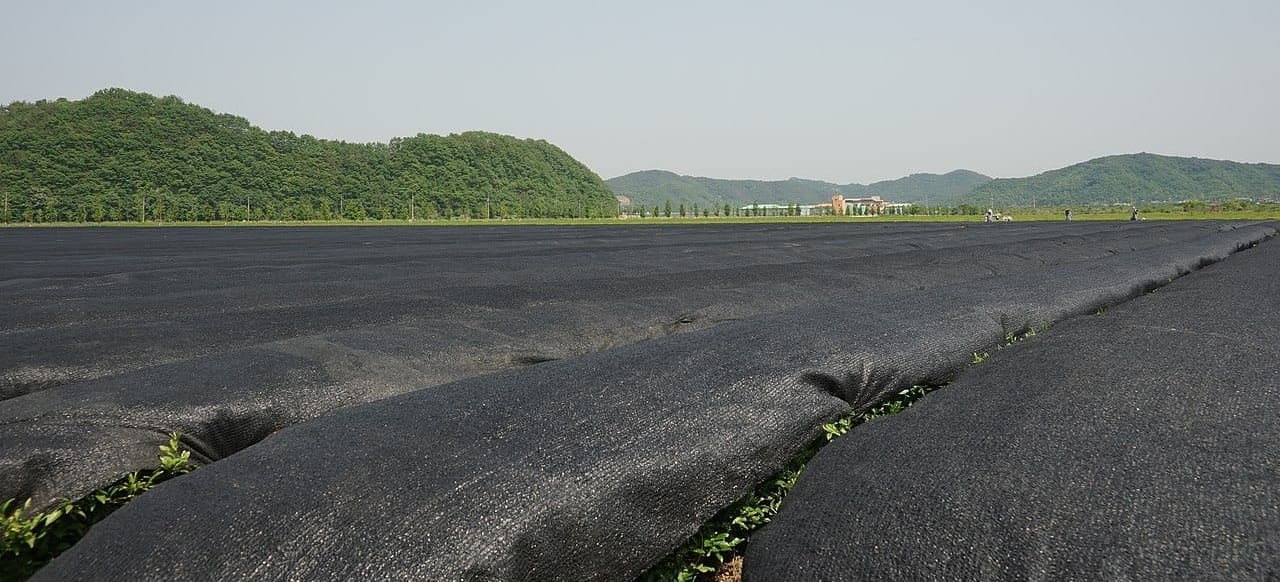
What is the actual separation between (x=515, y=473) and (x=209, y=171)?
8299 centimetres

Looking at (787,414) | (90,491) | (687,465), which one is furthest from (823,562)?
(90,491)

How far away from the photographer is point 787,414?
2.91m

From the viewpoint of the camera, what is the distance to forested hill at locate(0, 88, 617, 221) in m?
64.6

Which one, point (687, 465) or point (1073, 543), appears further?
point (687, 465)

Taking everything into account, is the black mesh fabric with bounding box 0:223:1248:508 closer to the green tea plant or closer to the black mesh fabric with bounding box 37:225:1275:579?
the black mesh fabric with bounding box 37:225:1275:579

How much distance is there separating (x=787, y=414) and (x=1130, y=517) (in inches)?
50.2

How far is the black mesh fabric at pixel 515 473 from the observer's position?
1.72m

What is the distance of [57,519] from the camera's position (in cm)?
236

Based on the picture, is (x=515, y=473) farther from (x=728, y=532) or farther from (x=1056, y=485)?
(x=1056, y=485)

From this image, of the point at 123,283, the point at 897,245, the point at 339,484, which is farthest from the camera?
the point at 897,245

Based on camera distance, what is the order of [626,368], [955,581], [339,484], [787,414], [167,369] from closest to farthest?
[955,581] < [339,484] < [787,414] < [626,368] < [167,369]

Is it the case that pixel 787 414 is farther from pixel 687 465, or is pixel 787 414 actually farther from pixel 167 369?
pixel 167 369

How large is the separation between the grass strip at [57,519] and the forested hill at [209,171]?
6738cm

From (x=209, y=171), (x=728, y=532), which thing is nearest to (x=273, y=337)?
(x=728, y=532)
